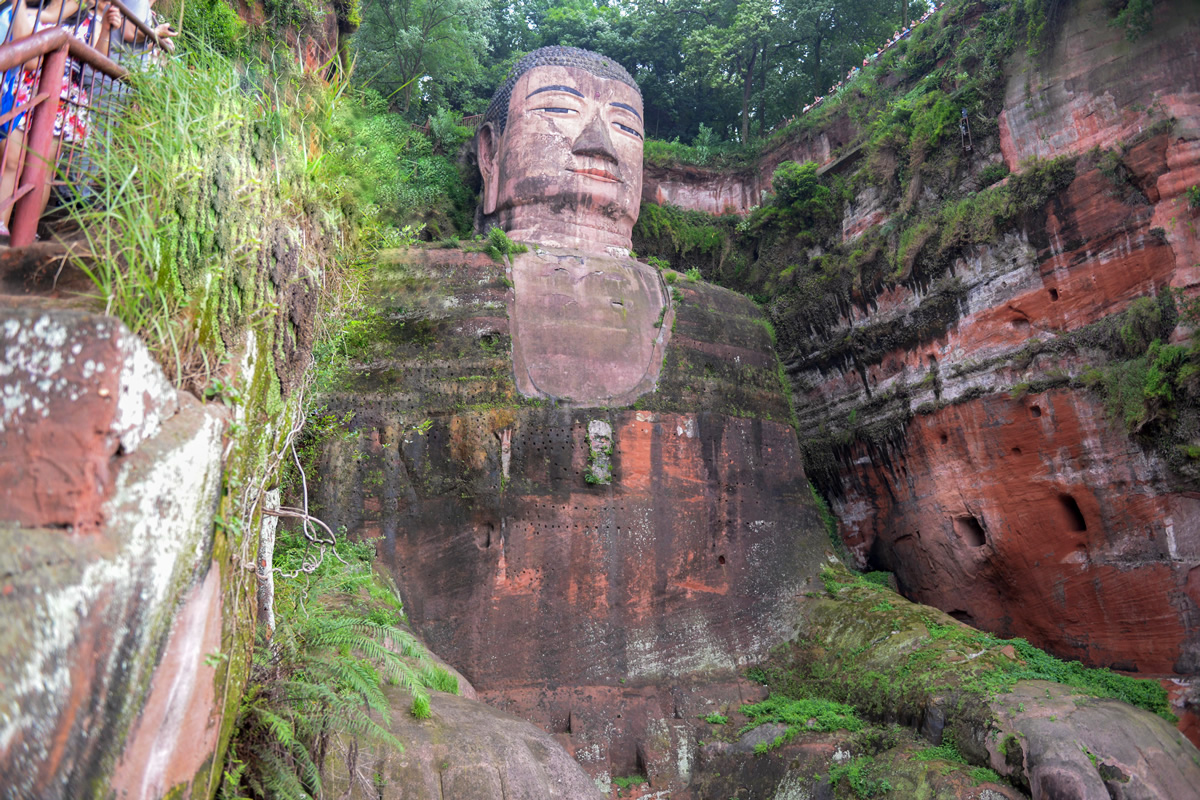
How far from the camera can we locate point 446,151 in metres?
18.7

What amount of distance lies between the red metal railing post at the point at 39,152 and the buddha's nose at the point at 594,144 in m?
10.8

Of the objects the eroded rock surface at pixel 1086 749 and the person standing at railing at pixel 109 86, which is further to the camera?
the eroded rock surface at pixel 1086 749

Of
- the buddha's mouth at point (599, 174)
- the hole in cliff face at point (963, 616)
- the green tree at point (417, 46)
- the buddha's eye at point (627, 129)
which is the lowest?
the hole in cliff face at point (963, 616)

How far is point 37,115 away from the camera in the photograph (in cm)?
432

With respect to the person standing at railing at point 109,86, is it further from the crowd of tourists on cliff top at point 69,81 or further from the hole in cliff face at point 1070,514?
the hole in cliff face at point 1070,514

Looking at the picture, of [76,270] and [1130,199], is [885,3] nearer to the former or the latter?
[1130,199]

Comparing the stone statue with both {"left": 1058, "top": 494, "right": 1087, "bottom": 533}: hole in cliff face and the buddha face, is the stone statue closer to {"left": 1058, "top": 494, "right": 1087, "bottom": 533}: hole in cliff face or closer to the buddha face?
the buddha face

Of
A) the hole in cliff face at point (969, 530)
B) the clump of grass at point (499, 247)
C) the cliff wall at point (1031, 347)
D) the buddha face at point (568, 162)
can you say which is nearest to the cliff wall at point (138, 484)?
the clump of grass at point (499, 247)

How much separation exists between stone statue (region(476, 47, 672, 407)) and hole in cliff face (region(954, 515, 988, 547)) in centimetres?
511

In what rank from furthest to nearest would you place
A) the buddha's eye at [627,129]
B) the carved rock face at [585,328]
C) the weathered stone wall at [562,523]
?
the buddha's eye at [627,129] → the carved rock face at [585,328] → the weathered stone wall at [562,523]

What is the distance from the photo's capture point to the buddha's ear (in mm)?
15359

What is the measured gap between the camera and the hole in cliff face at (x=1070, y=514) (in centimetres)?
1127

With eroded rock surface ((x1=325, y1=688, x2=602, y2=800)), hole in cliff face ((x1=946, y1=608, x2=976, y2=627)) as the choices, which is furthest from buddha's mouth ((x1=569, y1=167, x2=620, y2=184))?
eroded rock surface ((x1=325, y1=688, x2=602, y2=800))

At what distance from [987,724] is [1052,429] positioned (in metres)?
4.47
